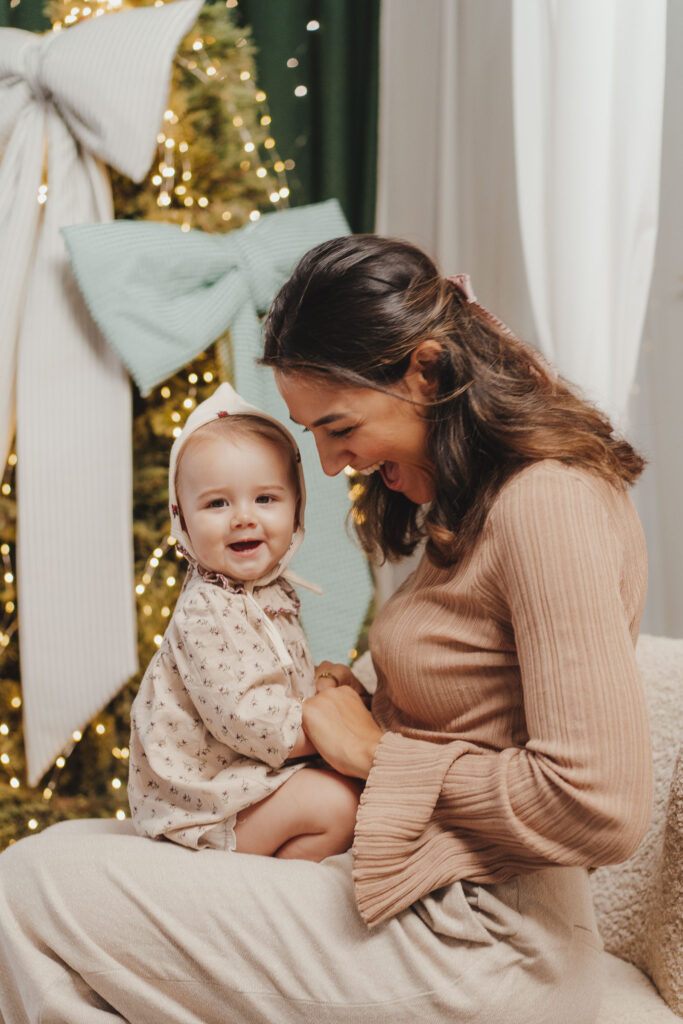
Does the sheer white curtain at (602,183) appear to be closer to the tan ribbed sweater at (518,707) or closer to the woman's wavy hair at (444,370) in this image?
the woman's wavy hair at (444,370)

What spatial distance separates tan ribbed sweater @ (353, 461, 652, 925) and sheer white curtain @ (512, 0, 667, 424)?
0.69m

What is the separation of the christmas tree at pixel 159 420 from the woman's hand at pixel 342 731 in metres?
0.73

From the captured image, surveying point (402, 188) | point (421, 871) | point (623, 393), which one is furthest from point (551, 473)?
point (402, 188)

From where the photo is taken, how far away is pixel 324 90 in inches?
104

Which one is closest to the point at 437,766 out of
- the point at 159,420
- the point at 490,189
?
the point at 159,420

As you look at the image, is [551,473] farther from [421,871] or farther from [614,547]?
[421,871]

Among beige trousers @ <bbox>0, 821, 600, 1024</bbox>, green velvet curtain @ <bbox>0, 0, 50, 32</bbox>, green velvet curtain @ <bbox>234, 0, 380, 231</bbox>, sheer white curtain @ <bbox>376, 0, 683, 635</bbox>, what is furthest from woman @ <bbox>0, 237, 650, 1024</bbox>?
green velvet curtain @ <bbox>0, 0, 50, 32</bbox>

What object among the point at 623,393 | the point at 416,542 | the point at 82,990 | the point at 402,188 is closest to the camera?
the point at 82,990

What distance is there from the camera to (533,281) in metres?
1.75

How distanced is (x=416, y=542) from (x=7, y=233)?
0.99 meters

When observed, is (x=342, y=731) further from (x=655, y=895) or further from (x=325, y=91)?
(x=325, y=91)

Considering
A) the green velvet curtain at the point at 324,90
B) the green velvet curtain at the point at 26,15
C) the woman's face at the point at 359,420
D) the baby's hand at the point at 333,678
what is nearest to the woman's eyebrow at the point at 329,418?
the woman's face at the point at 359,420

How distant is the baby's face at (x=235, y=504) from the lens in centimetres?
122

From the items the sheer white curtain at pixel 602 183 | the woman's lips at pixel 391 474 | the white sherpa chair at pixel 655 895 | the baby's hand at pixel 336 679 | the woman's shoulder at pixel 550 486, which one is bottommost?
the white sherpa chair at pixel 655 895
